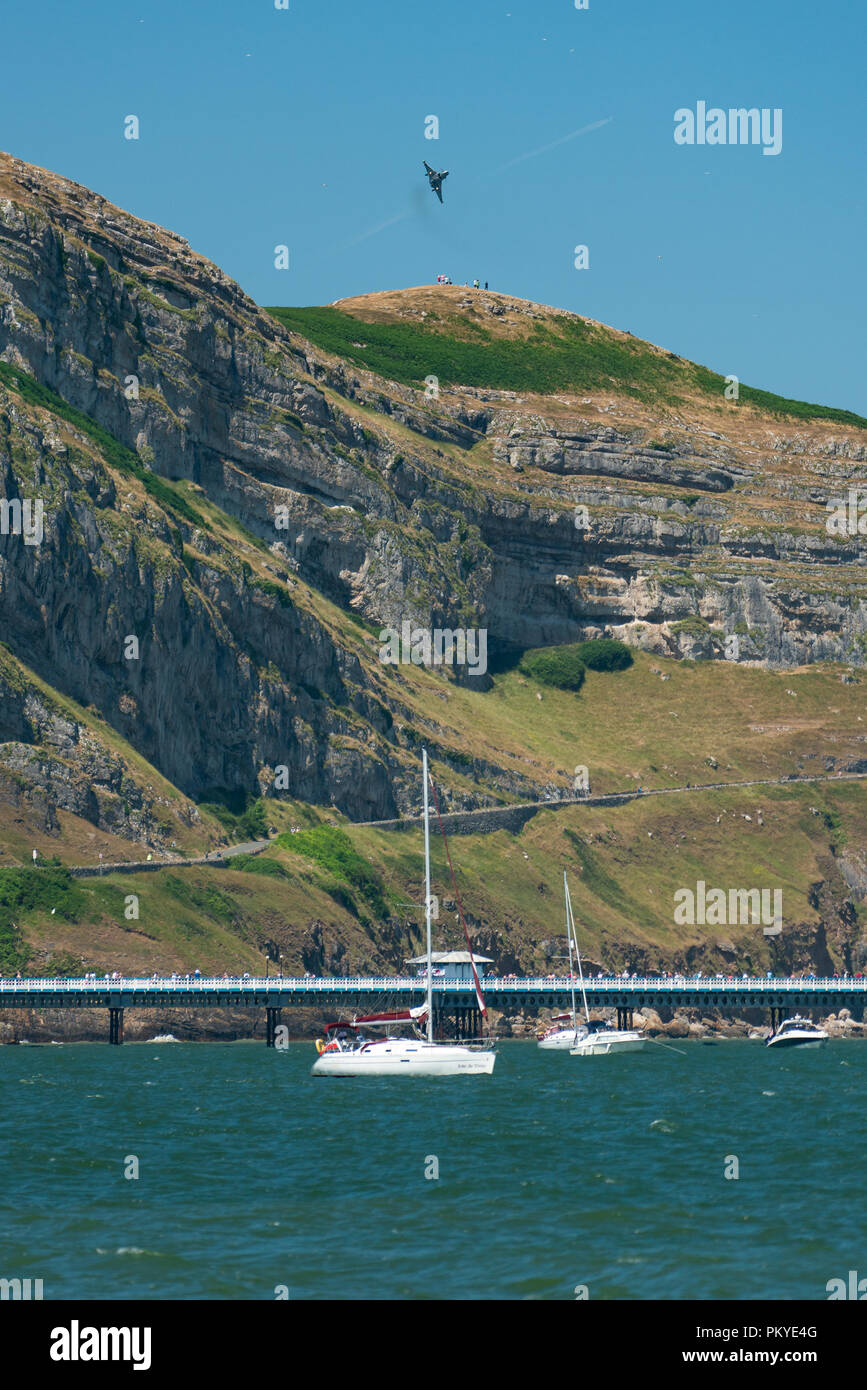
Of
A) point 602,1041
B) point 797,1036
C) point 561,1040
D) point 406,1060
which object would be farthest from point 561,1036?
point 406,1060

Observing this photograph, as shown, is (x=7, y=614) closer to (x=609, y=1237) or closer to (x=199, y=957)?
(x=199, y=957)

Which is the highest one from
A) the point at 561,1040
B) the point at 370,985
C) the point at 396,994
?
the point at 370,985

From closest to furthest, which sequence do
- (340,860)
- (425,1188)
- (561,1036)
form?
(425,1188)
(561,1036)
(340,860)

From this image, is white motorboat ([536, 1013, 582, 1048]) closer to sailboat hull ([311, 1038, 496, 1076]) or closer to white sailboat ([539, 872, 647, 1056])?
white sailboat ([539, 872, 647, 1056])

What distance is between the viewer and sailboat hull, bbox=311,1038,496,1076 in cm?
11581

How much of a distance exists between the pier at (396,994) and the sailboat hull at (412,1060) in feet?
104

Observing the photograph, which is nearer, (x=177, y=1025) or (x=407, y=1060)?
(x=407, y=1060)

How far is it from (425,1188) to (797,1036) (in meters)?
110

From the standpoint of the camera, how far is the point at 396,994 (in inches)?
6220

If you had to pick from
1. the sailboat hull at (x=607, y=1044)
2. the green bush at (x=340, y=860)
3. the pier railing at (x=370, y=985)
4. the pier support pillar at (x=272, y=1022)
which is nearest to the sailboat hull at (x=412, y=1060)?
the pier railing at (x=370, y=985)

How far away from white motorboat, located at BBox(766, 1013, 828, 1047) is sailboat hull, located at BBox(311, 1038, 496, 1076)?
61.8m

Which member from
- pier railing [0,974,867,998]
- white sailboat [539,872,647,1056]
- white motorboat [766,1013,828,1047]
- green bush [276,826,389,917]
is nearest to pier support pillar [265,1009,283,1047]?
pier railing [0,974,867,998]

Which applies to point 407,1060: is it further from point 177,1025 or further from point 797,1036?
point 797,1036
